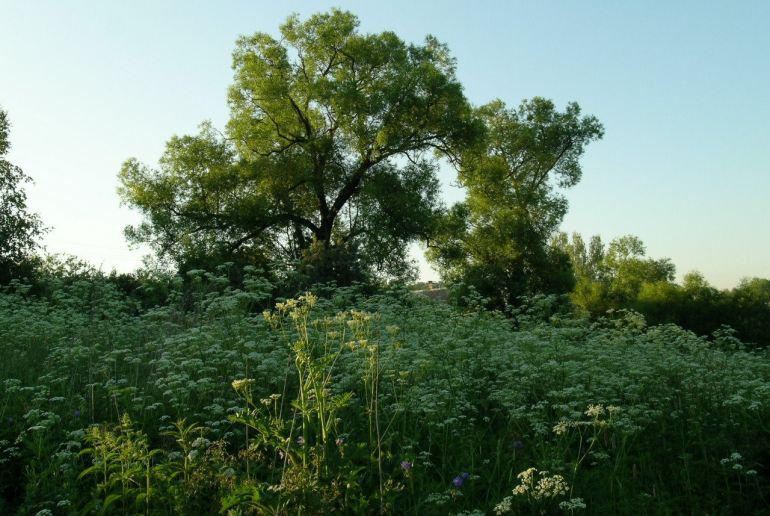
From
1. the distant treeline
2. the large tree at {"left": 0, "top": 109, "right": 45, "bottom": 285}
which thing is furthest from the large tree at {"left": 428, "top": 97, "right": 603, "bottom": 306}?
the large tree at {"left": 0, "top": 109, "right": 45, "bottom": 285}

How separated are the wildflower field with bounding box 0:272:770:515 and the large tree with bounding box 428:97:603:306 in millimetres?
19138

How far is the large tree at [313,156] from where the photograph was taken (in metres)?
25.7

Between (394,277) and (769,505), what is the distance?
68.5 feet

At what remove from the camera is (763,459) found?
5539 millimetres

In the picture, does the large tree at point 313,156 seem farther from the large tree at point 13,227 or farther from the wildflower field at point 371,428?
the wildflower field at point 371,428

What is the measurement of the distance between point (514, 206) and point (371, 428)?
27.8 metres

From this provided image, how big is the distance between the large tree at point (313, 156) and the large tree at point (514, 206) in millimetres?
2127

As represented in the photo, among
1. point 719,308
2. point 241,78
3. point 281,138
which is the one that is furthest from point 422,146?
point 719,308

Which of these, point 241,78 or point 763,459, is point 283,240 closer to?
point 241,78

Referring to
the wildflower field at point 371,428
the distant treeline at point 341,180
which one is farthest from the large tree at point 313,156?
the wildflower field at point 371,428

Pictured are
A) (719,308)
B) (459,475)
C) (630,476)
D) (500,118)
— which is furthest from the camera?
(500,118)

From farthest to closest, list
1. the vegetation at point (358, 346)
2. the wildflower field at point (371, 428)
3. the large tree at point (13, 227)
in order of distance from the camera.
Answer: the large tree at point (13, 227)
the vegetation at point (358, 346)
the wildflower field at point (371, 428)

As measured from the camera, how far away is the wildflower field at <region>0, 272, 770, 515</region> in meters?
4.05

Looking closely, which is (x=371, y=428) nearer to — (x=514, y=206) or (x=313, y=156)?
(x=313, y=156)
